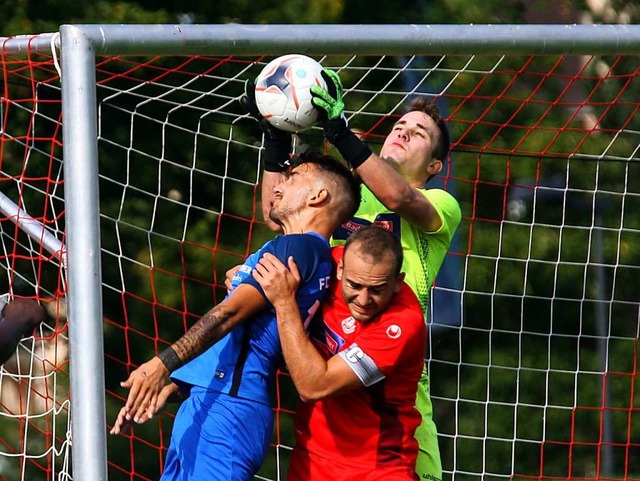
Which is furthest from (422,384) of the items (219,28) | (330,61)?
(330,61)

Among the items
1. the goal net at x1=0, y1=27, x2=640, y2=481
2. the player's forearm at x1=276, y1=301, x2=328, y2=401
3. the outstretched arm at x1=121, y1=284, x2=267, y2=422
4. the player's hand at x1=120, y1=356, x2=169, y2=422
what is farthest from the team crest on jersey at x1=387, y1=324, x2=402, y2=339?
the goal net at x1=0, y1=27, x2=640, y2=481

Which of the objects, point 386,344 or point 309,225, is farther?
point 309,225

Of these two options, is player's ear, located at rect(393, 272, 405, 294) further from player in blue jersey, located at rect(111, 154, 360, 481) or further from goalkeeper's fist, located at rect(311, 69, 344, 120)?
goalkeeper's fist, located at rect(311, 69, 344, 120)

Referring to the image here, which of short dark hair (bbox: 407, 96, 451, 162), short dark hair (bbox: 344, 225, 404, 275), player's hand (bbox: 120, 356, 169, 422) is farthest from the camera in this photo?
short dark hair (bbox: 407, 96, 451, 162)

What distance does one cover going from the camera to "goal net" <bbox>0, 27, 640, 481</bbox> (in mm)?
9203

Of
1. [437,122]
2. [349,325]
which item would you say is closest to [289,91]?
[349,325]

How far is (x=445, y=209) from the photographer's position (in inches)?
214

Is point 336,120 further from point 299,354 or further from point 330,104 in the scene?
point 299,354

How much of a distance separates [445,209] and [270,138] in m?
0.90

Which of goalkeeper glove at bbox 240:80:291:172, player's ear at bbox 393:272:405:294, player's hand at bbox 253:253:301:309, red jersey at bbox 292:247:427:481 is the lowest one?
red jersey at bbox 292:247:427:481

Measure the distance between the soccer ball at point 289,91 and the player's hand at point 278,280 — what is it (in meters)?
0.56

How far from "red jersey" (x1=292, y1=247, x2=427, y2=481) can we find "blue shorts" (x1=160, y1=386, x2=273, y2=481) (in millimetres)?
209

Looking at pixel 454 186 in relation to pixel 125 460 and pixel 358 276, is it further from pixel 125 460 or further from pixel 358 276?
pixel 358 276

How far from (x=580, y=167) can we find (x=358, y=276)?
7.14 metres
